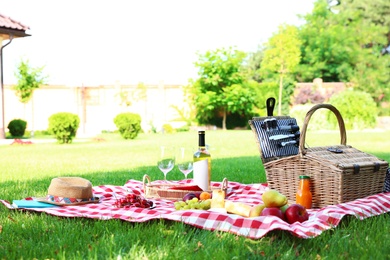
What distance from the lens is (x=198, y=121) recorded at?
2327 centimetres

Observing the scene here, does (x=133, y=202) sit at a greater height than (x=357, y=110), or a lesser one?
lesser

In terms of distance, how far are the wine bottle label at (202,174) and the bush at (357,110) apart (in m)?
16.6

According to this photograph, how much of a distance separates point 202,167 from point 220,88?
64.6 feet

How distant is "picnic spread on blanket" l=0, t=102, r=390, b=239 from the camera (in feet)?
10.1

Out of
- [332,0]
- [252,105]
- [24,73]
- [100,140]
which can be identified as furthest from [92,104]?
[332,0]

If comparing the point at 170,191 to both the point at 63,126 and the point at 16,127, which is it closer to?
the point at 63,126

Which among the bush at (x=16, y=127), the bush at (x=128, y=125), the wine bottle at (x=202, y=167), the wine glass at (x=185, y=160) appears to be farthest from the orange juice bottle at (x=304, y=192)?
the bush at (x=16, y=127)

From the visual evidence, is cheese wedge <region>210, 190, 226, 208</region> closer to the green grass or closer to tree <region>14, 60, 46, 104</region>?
the green grass

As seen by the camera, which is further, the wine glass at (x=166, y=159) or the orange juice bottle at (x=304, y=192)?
the wine glass at (x=166, y=159)

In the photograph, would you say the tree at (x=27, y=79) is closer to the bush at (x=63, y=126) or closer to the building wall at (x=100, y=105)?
the building wall at (x=100, y=105)

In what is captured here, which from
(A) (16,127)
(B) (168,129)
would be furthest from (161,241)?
(B) (168,129)

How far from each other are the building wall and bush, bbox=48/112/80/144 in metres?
7.96

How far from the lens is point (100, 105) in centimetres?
2292

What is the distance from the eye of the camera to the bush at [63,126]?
43.9ft
